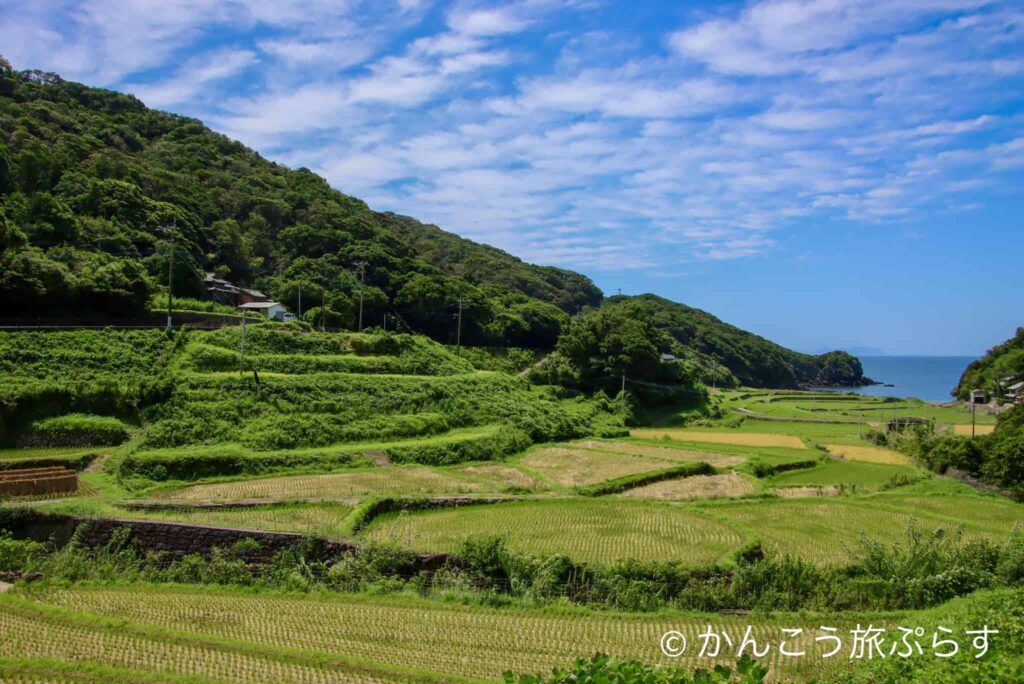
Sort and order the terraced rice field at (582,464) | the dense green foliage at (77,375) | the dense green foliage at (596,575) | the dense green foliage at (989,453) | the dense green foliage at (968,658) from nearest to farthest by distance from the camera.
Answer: the dense green foliage at (968,658) < the dense green foliage at (596,575) < the dense green foliage at (77,375) < the dense green foliage at (989,453) < the terraced rice field at (582,464)

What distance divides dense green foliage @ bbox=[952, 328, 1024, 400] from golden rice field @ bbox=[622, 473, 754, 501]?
120 feet

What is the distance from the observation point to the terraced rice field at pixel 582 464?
2610 centimetres

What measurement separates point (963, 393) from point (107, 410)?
2638 inches

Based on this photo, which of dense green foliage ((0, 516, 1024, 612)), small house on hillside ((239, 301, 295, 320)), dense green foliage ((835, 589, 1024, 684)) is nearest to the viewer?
dense green foliage ((835, 589, 1024, 684))

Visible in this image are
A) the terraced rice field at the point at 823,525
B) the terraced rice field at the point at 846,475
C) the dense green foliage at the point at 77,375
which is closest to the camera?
the terraced rice field at the point at 823,525

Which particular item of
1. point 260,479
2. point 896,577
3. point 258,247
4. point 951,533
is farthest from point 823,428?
point 258,247

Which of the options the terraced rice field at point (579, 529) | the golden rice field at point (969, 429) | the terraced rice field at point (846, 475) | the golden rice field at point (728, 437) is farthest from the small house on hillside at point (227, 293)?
the golden rice field at point (969, 429)

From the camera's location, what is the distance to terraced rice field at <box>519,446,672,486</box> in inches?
1027

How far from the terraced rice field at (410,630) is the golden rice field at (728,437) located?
2526 cm

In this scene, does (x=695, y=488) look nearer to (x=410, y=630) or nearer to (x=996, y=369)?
(x=410, y=630)

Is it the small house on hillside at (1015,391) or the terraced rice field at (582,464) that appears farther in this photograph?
the small house on hillside at (1015,391)

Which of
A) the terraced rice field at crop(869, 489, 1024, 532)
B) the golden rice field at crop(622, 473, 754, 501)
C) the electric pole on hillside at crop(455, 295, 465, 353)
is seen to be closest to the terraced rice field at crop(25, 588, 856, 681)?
the golden rice field at crop(622, 473, 754, 501)

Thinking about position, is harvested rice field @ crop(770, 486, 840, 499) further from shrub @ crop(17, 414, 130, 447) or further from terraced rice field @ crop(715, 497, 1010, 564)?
shrub @ crop(17, 414, 130, 447)

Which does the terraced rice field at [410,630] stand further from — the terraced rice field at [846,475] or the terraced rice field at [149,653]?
the terraced rice field at [846,475]
